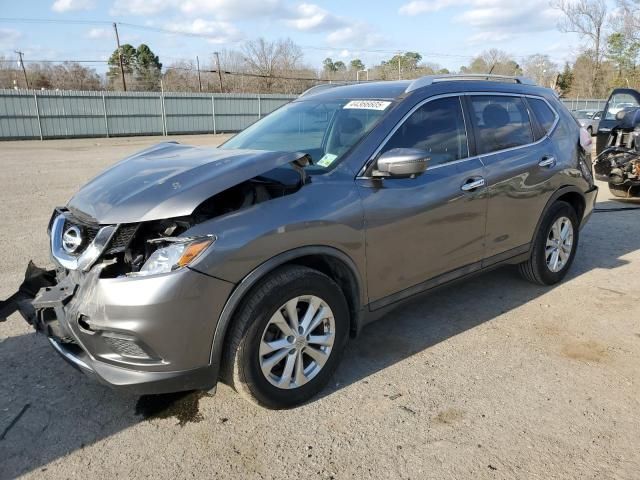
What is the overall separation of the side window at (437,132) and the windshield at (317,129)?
0.68 ft

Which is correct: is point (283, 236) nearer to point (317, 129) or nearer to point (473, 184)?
point (317, 129)

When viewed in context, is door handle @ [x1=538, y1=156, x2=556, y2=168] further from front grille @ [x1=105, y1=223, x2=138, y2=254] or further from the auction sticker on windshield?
front grille @ [x1=105, y1=223, x2=138, y2=254]

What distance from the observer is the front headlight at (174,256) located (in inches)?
99.3

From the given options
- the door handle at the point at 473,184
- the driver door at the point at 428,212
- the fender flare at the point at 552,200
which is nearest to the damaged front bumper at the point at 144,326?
the driver door at the point at 428,212

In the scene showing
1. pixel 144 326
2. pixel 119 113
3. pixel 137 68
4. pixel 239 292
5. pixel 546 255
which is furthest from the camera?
pixel 137 68

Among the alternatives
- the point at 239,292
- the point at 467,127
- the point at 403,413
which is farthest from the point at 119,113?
the point at 403,413

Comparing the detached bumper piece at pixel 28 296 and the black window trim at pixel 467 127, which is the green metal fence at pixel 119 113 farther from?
the detached bumper piece at pixel 28 296

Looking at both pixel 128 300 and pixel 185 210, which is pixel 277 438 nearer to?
pixel 128 300

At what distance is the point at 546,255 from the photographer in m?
4.82

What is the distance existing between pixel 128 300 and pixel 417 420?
5.64 feet

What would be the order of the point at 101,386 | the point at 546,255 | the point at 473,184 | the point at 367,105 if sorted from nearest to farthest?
the point at 101,386, the point at 367,105, the point at 473,184, the point at 546,255

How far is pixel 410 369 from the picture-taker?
3496mm

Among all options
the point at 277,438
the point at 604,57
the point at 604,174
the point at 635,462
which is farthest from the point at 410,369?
the point at 604,57

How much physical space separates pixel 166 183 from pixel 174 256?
19.3 inches
